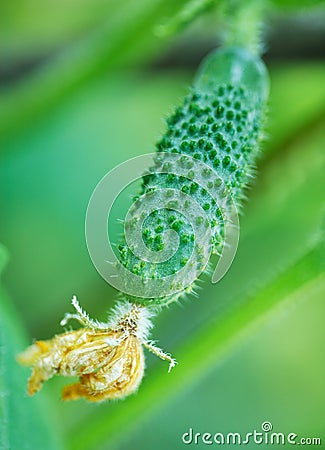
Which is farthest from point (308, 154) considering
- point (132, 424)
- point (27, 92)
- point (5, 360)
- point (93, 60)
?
point (5, 360)

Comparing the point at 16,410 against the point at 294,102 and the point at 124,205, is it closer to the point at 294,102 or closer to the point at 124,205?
the point at 124,205

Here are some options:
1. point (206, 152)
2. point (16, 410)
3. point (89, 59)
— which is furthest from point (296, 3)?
point (16, 410)

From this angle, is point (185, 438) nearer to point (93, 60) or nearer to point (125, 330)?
point (93, 60)

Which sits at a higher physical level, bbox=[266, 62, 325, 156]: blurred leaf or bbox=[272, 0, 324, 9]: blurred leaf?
bbox=[266, 62, 325, 156]: blurred leaf

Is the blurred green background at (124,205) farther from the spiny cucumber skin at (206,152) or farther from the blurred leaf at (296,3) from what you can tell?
the spiny cucumber skin at (206,152)

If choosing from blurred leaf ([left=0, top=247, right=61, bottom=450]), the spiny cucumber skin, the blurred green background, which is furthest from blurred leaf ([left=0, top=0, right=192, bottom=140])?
blurred leaf ([left=0, top=247, right=61, bottom=450])

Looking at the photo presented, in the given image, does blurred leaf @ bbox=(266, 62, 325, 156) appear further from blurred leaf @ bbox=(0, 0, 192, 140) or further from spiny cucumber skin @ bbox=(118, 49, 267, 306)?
spiny cucumber skin @ bbox=(118, 49, 267, 306)

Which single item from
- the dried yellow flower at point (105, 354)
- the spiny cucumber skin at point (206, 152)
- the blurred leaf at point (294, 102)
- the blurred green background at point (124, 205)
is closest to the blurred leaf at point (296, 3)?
the blurred green background at point (124, 205)
